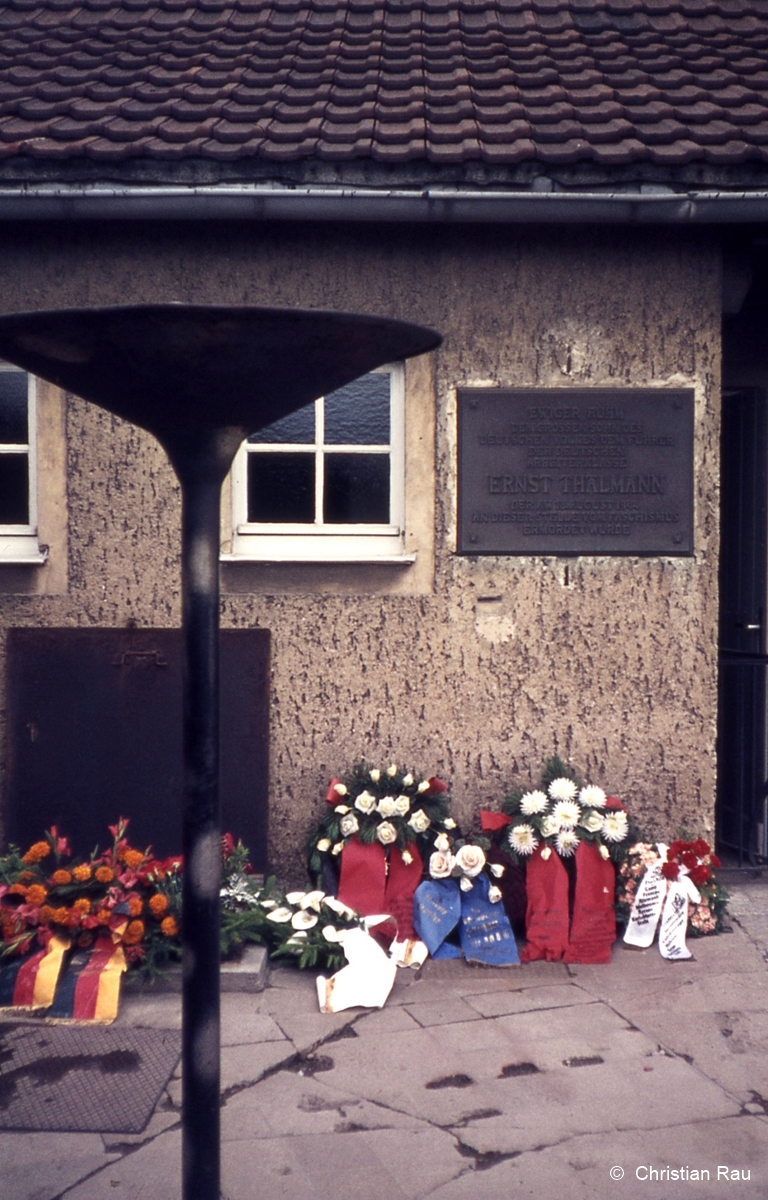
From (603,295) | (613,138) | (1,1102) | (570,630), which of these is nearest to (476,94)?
(613,138)

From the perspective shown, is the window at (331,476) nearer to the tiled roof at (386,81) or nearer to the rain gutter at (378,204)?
the rain gutter at (378,204)

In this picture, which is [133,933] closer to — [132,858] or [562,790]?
[132,858]

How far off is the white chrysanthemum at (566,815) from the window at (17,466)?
2.71 meters

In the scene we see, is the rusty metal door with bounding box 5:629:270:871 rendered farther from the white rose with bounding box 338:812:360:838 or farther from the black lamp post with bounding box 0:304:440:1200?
the black lamp post with bounding box 0:304:440:1200

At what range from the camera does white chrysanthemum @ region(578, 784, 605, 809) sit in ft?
15.1

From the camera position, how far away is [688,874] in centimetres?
458

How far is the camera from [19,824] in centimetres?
486

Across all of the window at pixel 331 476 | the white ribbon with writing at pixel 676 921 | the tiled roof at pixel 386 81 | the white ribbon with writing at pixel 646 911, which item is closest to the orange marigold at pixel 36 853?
the window at pixel 331 476

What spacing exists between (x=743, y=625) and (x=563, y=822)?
6.89 ft

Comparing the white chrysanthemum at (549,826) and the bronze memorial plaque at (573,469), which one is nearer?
the white chrysanthemum at (549,826)

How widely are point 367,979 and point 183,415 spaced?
269 cm

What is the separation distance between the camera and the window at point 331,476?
196 inches

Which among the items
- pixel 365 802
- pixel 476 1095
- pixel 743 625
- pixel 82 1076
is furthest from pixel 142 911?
pixel 743 625

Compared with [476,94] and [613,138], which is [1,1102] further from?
[476,94]
